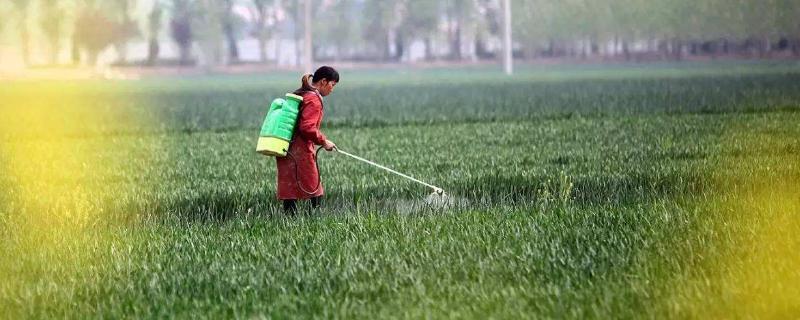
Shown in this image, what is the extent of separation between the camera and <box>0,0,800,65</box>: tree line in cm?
7294

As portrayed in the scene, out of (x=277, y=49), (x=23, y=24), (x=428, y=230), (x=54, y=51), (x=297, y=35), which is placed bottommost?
(x=277, y=49)

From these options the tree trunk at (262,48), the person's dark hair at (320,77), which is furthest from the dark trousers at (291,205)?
the tree trunk at (262,48)

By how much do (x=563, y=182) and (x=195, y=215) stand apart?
2.89 metres

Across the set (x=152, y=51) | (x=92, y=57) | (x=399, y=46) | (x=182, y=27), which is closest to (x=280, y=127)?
(x=92, y=57)

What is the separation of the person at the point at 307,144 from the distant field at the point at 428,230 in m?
0.25

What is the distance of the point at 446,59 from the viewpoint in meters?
97.4

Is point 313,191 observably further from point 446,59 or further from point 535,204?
point 446,59

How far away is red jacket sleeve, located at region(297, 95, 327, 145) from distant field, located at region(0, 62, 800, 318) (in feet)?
1.87

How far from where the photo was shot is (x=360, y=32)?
98.2 meters

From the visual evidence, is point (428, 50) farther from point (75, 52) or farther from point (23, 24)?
point (23, 24)

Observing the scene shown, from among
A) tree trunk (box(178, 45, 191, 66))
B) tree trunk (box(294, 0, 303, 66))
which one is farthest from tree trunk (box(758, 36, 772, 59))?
tree trunk (box(178, 45, 191, 66))

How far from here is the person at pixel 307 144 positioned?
9.02 metres

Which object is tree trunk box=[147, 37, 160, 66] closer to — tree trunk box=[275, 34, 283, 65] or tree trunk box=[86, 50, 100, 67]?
tree trunk box=[86, 50, 100, 67]

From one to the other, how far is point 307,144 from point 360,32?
3524 inches
